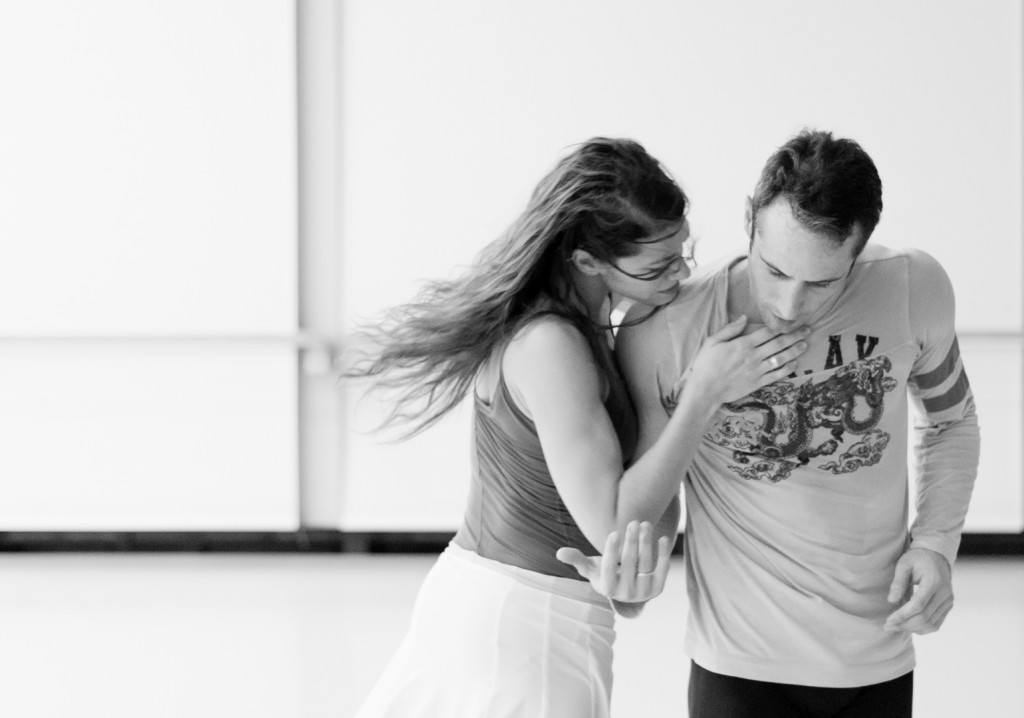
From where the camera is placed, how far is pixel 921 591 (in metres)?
1.42

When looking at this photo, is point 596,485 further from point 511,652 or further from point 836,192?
point 836,192

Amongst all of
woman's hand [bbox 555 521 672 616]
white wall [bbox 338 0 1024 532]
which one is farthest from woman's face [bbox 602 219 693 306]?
white wall [bbox 338 0 1024 532]

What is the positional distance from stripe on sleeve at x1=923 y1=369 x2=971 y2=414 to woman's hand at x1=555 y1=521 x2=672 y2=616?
52cm

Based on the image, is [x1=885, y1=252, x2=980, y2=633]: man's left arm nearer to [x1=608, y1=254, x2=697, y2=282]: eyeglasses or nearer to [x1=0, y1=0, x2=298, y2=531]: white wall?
[x1=608, y1=254, x2=697, y2=282]: eyeglasses

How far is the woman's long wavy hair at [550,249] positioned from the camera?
1437 millimetres

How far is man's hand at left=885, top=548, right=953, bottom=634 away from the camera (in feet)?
4.63

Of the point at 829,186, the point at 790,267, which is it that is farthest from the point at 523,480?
the point at 829,186

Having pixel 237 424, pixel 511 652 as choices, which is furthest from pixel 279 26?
pixel 511 652

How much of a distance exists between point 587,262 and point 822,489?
0.45m

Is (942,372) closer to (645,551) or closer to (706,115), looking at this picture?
(645,551)

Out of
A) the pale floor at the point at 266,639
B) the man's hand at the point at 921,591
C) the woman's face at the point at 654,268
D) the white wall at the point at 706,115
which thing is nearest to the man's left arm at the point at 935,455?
the man's hand at the point at 921,591

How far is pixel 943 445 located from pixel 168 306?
360 centimetres

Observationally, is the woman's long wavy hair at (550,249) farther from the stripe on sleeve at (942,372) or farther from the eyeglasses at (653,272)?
the stripe on sleeve at (942,372)

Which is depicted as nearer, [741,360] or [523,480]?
[741,360]
